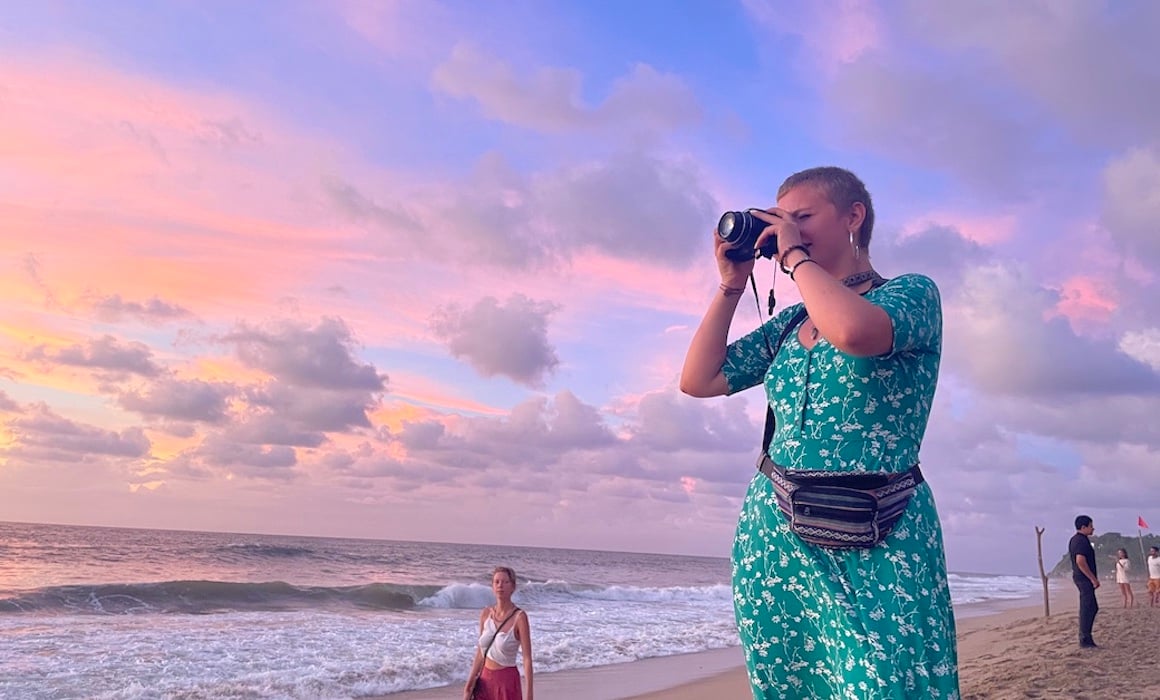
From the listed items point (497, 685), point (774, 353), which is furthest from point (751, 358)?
point (497, 685)

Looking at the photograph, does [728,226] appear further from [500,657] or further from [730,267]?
[500,657]

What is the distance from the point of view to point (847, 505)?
1.47 m

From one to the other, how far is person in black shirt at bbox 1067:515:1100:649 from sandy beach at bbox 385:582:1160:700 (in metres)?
0.27

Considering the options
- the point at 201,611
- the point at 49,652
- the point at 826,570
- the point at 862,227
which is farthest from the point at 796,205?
the point at 201,611

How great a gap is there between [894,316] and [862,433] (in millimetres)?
208

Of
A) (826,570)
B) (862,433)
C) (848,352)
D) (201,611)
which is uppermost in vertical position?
(848,352)

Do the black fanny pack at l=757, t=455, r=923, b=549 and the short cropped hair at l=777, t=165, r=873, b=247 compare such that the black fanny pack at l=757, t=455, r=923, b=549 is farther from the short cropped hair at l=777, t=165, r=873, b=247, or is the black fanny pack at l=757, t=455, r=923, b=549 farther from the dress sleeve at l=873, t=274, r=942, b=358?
the short cropped hair at l=777, t=165, r=873, b=247

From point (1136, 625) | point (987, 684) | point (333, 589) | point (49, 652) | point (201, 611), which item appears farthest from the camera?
point (333, 589)

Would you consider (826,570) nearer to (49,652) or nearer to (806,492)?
(806,492)

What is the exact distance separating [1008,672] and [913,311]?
9.48m

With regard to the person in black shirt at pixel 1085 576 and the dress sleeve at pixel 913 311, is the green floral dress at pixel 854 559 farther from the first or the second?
the person in black shirt at pixel 1085 576

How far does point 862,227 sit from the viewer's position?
174 cm

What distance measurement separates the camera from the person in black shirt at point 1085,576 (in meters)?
11.1

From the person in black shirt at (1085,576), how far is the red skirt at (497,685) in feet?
26.5
